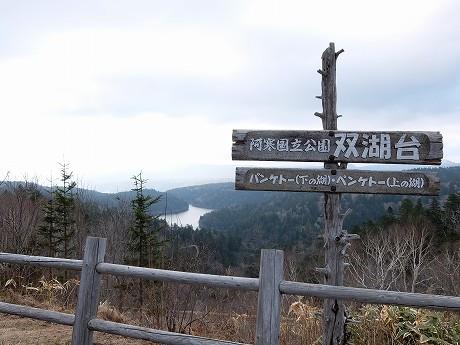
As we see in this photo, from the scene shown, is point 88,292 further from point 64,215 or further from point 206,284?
point 64,215

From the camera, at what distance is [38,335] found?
4.96 m

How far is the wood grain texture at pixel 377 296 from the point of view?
283cm

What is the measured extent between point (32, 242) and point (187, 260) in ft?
24.6

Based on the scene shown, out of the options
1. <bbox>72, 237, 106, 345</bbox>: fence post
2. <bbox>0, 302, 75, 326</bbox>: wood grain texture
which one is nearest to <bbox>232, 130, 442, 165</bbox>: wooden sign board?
<bbox>72, 237, 106, 345</bbox>: fence post

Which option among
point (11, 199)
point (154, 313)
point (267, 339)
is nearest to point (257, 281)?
point (267, 339)

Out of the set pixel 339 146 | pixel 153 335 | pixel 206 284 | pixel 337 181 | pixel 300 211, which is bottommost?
pixel 153 335

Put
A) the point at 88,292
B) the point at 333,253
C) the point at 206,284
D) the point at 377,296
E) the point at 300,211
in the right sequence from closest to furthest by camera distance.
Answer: the point at 377,296, the point at 206,284, the point at 88,292, the point at 333,253, the point at 300,211

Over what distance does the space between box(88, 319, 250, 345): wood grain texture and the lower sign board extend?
1.36 meters

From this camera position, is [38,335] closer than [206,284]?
No

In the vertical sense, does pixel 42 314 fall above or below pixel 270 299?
below

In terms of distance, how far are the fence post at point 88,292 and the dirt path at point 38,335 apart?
0.91 meters

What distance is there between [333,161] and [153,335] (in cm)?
202

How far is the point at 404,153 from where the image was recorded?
3941 millimetres

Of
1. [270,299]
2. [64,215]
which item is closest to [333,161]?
[270,299]
